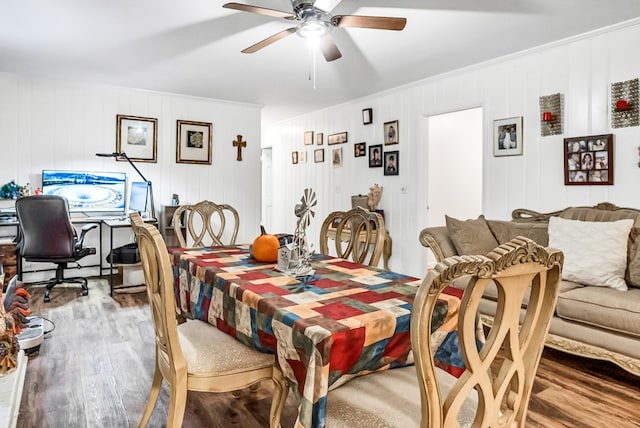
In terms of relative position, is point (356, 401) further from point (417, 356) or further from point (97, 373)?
point (97, 373)

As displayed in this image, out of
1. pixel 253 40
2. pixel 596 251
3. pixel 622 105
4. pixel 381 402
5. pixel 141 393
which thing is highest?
pixel 253 40

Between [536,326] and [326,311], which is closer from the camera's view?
[536,326]

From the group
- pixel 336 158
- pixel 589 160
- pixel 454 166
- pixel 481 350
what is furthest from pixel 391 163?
pixel 481 350

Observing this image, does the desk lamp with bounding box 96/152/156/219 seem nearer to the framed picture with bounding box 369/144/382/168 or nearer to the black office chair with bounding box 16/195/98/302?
the black office chair with bounding box 16/195/98/302

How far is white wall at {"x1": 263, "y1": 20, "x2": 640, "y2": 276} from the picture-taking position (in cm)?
320

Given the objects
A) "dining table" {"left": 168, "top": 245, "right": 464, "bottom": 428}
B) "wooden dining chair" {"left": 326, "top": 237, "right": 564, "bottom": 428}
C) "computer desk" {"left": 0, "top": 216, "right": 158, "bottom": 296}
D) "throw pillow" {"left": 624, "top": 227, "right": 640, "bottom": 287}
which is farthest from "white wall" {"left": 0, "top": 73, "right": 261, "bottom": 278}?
"wooden dining chair" {"left": 326, "top": 237, "right": 564, "bottom": 428}

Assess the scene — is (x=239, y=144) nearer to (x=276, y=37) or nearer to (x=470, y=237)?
(x=276, y=37)

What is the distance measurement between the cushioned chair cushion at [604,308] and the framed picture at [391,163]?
2.74 m

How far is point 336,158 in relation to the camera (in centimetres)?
600

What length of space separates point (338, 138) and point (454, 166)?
184 cm

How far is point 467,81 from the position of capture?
14.0ft

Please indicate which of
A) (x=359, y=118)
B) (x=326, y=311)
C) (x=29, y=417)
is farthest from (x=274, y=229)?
(x=326, y=311)

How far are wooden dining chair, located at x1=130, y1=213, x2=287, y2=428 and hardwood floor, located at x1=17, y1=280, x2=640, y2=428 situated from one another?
1.68 feet

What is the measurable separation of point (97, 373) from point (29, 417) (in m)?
0.49
